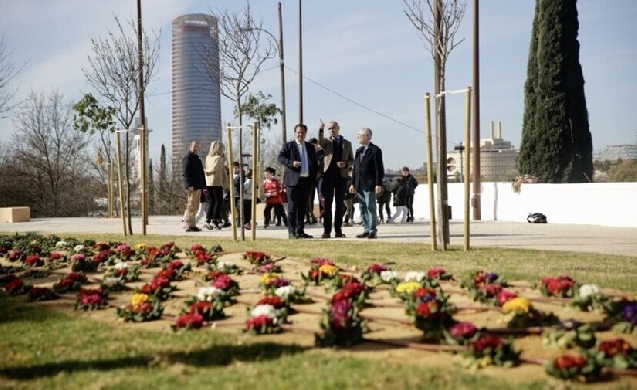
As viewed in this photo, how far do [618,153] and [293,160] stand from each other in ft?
84.9

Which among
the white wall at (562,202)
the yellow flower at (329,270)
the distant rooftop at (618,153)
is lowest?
the yellow flower at (329,270)

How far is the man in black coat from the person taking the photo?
689 inches

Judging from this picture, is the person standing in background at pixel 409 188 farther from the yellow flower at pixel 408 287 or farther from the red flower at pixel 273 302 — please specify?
the red flower at pixel 273 302

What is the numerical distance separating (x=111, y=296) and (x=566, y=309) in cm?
414

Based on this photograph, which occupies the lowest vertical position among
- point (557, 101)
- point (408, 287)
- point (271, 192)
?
point (408, 287)

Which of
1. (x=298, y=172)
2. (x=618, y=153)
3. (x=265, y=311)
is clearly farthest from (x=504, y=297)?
(x=618, y=153)

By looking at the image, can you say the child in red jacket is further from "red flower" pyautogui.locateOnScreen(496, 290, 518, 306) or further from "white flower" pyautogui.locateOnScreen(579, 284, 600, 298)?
"white flower" pyautogui.locateOnScreen(579, 284, 600, 298)

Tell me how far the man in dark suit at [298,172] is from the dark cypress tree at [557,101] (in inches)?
771

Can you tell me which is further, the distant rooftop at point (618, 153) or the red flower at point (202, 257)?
the distant rooftop at point (618, 153)

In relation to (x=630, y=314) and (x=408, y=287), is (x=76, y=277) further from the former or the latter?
(x=630, y=314)

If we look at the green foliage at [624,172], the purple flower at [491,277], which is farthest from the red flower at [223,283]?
the green foliage at [624,172]

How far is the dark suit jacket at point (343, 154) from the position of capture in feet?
47.5

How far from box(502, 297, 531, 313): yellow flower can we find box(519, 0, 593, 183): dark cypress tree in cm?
2737

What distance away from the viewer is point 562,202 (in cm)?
2153
